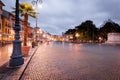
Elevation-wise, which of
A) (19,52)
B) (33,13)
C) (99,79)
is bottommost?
(99,79)

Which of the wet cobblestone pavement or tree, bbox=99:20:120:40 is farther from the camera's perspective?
tree, bbox=99:20:120:40

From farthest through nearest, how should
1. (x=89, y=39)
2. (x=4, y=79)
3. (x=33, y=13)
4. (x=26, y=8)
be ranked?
(x=89, y=39) < (x=33, y=13) < (x=26, y=8) < (x=4, y=79)

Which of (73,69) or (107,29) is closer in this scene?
(73,69)

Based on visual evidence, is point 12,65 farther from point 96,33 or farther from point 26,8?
point 96,33

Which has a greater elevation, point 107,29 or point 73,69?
point 107,29

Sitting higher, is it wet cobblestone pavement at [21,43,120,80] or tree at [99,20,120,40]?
tree at [99,20,120,40]

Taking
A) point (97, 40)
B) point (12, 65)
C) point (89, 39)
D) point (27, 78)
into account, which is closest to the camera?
point (27, 78)

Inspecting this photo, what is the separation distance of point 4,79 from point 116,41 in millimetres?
77619

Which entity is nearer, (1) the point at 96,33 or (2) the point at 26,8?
(2) the point at 26,8

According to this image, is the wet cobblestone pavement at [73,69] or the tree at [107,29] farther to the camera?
the tree at [107,29]

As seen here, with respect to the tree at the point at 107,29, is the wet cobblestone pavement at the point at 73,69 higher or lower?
lower

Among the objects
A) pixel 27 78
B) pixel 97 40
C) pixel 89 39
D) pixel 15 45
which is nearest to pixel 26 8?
pixel 15 45

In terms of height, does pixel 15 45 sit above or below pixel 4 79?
above

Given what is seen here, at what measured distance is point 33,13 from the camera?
27.9 m
